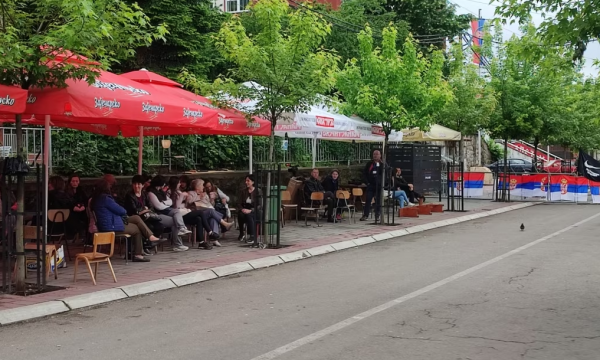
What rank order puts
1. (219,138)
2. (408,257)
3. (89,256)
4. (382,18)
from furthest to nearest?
(382,18)
(219,138)
(408,257)
(89,256)

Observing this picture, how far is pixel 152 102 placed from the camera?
11344mm

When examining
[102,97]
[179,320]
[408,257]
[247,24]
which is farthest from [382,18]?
[179,320]

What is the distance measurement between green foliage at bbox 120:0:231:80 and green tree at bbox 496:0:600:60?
14790 millimetres

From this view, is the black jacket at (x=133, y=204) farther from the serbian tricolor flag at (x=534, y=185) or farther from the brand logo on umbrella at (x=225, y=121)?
the serbian tricolor flag at (x=534, y=185)

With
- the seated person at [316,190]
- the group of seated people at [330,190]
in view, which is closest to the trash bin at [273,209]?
the group of seated people at [330,190]

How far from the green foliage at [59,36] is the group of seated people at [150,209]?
2.58 metres

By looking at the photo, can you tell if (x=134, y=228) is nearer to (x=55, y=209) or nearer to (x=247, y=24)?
(x=55, y=209)

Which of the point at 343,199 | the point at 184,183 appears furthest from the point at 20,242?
the point at 343,199

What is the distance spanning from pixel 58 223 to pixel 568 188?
2326 cm

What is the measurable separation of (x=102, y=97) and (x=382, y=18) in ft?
94.6

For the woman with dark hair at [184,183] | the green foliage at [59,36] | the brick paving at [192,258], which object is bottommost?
the brick paving at [192,258]

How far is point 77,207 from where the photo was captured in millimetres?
12477

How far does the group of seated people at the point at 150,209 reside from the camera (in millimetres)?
11367

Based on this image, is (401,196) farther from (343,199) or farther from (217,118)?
(217,118)
